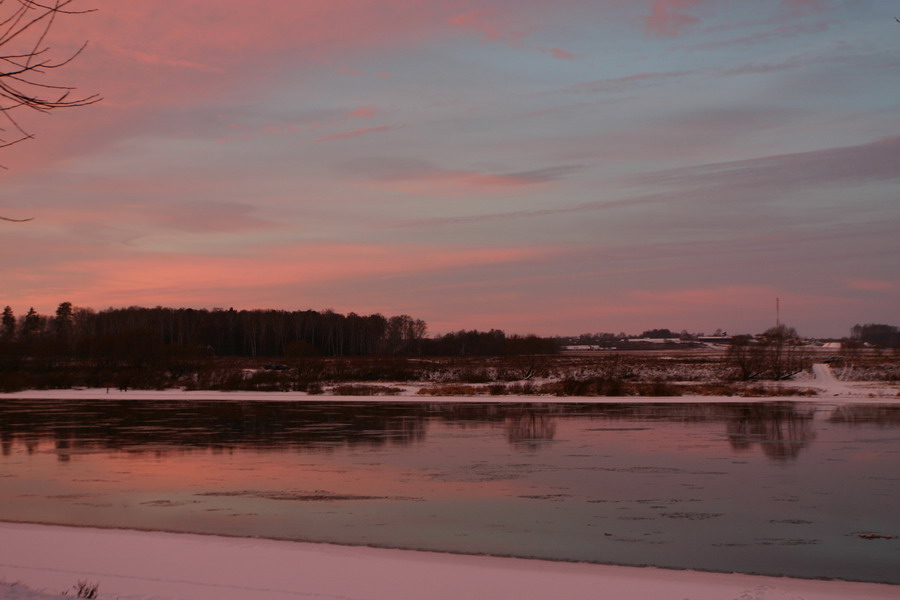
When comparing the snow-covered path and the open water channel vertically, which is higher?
the snow-covered path

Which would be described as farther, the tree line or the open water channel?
the tree line

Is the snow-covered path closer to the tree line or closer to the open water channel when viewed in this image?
the open water channel

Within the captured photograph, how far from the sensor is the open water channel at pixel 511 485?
1012cm

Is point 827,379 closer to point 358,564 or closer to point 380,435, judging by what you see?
point 380,435

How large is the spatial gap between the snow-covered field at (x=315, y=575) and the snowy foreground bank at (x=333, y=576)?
0.01 metres

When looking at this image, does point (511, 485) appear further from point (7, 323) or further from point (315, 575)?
point (7, 323)

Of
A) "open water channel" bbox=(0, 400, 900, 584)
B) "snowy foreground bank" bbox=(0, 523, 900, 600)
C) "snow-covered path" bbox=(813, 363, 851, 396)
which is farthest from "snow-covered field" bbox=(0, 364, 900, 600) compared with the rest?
"snow-covered path" bbox=(813, 363, 851, 396)

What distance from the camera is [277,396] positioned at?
42844mm

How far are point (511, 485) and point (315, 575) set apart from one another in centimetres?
632

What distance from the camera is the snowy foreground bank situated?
25.8 ft

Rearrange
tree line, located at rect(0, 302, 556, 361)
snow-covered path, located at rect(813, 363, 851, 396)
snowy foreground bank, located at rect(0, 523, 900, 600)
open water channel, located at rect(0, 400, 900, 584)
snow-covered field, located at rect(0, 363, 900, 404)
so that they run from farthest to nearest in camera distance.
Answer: tree line, located at rect(0, 302, 556, 361), snow-covered path, located at rect(813, 363, 851, 396), snow-covered field, located at rect(0, 363, 900, 404), open water channel, located at rect(0, 400, 900, 584), snowy foreground bank, located at rect(0, 523, 900, 600)

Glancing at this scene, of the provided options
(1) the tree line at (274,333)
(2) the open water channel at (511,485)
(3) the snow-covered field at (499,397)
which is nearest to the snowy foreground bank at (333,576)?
(2) the open water channel at (511,485)

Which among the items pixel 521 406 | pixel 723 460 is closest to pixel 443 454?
pixel 723 460

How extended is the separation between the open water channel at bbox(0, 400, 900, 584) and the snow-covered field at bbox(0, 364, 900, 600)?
0.58 meters
